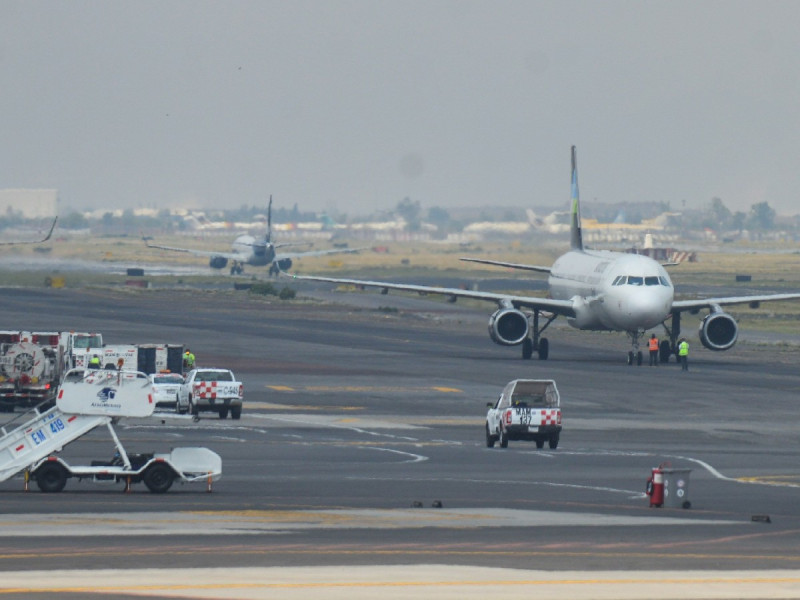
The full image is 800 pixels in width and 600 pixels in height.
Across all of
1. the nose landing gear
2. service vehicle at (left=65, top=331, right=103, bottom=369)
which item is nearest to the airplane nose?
the nose landing gear

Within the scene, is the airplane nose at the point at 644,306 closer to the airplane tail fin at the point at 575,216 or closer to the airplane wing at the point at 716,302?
the airplane wing at the point at 716,302

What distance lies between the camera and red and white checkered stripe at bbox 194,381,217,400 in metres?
55.9

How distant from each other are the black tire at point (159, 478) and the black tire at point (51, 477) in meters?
1.77

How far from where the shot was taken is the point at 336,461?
42500 mm

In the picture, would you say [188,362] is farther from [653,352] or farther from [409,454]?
[409,454]

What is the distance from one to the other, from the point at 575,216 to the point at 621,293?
2076cm

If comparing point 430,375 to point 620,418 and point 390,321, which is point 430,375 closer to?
point 620,418

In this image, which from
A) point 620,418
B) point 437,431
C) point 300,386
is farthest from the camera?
point 300,386

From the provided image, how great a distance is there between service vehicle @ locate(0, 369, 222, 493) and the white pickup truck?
2094 centimetres

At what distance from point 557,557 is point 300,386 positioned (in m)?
43.7

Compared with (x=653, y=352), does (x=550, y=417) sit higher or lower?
lower

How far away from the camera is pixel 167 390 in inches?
2386

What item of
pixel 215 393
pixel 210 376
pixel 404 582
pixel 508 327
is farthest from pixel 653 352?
pixel 404 582

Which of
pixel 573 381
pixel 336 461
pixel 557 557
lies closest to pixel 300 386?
pixel 573 381
